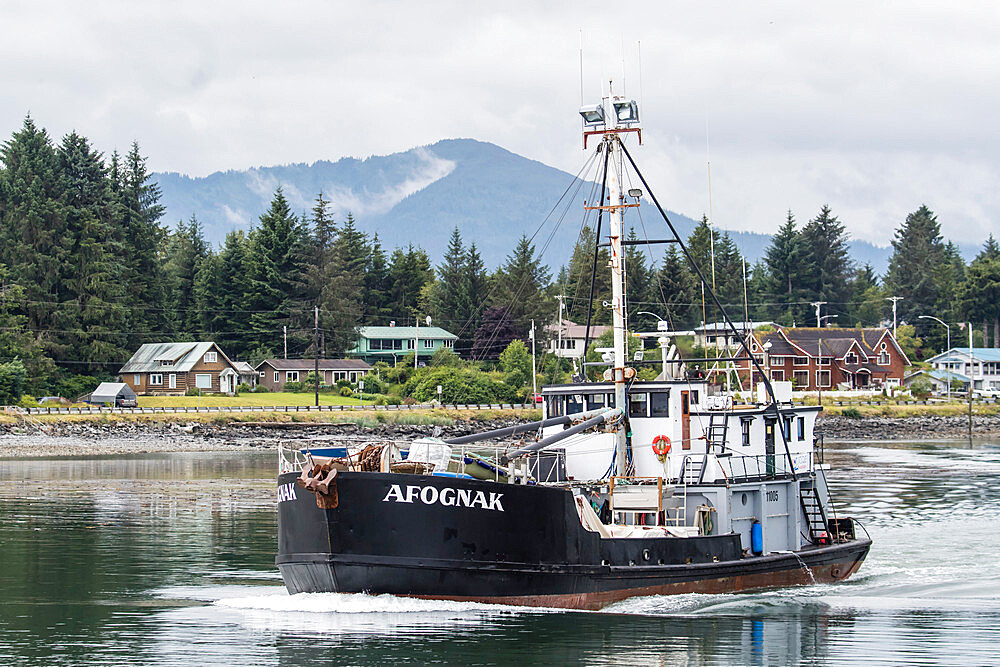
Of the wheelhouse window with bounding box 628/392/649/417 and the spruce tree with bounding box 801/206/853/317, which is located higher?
the spruce tree with bounding box 801/206/853/317

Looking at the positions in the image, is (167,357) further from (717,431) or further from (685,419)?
(685,419)

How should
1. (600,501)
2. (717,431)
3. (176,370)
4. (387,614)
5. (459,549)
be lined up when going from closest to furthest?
(387,614) < (459,549) < (600,501) < (717,431) < (176,370)

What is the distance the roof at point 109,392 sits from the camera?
320 feet

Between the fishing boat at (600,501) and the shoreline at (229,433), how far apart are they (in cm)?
4168

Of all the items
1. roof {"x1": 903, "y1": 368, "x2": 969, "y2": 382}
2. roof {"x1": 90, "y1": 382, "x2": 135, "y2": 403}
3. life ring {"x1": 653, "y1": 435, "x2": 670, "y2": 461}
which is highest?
roof {"x1": 903, "y1": 368, "x2": 969, "y2": 382}

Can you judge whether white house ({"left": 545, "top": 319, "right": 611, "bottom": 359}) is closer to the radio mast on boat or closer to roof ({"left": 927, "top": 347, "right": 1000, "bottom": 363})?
roof ({"left": 927, "top": 347, "right": 1000, "bottom": 363})

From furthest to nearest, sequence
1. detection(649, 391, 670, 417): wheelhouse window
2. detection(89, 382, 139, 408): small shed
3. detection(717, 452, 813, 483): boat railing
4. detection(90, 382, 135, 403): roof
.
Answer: detection(90, 382, 135, 403): roof
detection(89, 382, 139, 408): small shed
detection(717, 452, 813, 483): boat railing
detection(649, 391, 670, 417): wheelhouse window

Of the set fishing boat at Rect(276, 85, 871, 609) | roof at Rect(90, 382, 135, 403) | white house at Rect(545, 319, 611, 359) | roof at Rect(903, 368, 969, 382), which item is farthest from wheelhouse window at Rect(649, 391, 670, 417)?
roof at Rect(903, 368, 969, 382)

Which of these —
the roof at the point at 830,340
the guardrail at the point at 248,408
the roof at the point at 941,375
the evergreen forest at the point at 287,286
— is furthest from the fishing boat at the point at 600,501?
the roof at the point at 941,375

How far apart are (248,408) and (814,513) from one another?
68545 millimetres

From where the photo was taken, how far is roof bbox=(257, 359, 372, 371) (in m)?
120

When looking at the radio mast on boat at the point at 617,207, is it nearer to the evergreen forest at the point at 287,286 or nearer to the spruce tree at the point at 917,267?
the evergreen forest at the point at 287,286

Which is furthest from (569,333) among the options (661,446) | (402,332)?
(661,446)

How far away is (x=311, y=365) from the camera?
121000mm
